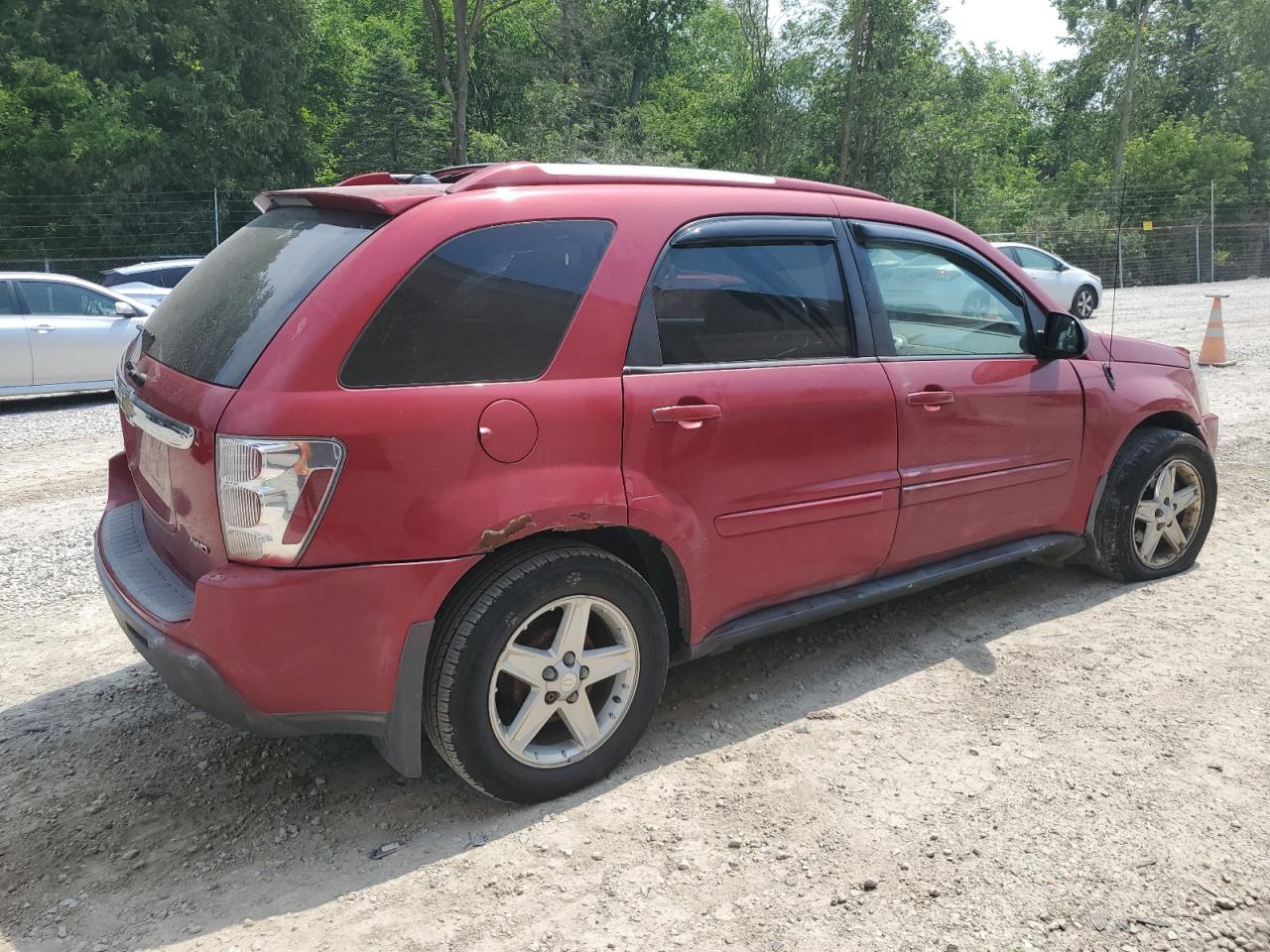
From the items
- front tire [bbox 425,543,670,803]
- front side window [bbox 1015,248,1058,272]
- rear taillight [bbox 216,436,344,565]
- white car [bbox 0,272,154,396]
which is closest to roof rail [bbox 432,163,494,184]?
rear taillight [bbox 216,436,344,565]

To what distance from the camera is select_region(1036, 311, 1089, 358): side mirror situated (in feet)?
13.8

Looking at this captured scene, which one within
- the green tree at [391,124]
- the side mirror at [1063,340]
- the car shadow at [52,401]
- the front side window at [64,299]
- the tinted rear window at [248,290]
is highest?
the green tree at [391,124]

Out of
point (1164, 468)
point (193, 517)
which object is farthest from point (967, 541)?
point (193, 517)

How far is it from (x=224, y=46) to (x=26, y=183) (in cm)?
702

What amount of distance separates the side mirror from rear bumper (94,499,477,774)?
2743 mm

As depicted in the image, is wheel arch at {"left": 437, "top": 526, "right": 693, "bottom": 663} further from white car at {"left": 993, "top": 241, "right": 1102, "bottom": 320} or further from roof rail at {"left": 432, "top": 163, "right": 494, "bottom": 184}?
white car at {"left": 993, "top": 241, "right": 1102, "bottom": 320}

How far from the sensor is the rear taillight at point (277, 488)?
8.25 feet

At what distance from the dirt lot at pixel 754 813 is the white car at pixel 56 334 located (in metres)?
7.26

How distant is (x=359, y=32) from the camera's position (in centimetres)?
3956

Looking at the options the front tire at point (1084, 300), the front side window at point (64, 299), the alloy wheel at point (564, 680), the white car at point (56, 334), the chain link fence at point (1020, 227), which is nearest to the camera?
the alloy wheel at point (564, 680)

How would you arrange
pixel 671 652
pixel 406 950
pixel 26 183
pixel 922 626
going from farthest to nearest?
pixel 26 183 < pixel 922 626 < pixel 671 652 < pixel 406 950

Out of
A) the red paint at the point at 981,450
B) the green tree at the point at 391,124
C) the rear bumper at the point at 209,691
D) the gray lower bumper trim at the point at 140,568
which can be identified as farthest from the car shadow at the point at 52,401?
the green tree at the point at 391,124

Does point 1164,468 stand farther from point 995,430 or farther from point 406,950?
point 406,950

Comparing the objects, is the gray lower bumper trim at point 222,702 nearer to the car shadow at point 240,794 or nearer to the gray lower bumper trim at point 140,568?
the gray lower bumper trim at point 140,568
